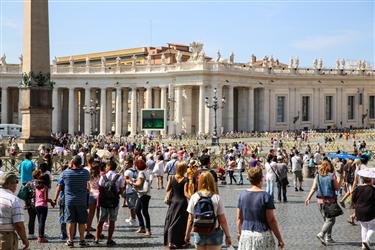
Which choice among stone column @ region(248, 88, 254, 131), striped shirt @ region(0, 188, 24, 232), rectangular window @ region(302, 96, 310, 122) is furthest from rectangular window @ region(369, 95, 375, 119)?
striped shirt @ region(0, 188, 24, 232)

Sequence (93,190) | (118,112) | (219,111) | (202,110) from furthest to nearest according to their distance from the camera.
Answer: (118,112)
(219,111)
(202,110)
(93,190)

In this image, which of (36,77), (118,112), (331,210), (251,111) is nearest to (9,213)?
(331,210)

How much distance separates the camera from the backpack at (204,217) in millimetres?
6543

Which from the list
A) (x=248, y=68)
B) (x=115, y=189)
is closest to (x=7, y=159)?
(x=115, y=189)

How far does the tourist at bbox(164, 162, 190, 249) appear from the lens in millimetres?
8992

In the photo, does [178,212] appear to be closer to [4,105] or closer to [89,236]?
[89,236]

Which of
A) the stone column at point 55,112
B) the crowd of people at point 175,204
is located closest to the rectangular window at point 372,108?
the stone column at point 55,112

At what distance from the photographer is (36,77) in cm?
2384

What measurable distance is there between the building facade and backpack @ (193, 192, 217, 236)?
176ft

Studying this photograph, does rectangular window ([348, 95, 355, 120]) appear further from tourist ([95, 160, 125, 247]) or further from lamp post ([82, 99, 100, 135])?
tourist ([95, 160, 125, 247])

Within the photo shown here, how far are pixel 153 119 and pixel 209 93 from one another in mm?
10168

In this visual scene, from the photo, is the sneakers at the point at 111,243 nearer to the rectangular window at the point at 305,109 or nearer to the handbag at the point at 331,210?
the handbag at the point at 331,210

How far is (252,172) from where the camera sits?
650 cm

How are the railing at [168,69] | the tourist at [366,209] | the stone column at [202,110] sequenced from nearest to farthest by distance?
the tourist at [366,209] < the stone column at [202,110] < the railing at [168,69]
